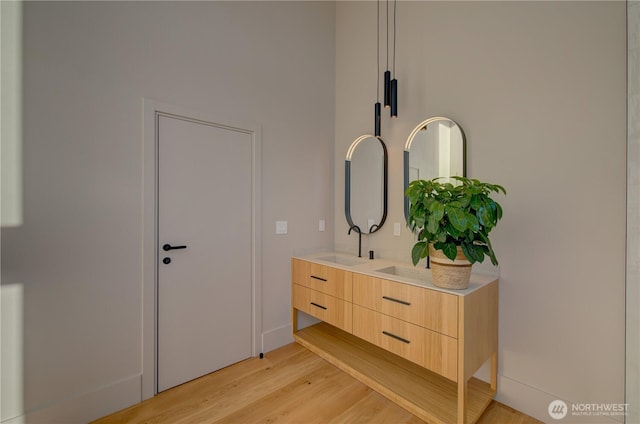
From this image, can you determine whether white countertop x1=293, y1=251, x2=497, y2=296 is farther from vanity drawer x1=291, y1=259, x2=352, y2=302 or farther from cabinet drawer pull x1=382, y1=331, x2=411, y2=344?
cabinet drawer pull x1=382, y1=331, x2=411, y2=344

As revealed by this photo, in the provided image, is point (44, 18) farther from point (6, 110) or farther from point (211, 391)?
point (211, 391)

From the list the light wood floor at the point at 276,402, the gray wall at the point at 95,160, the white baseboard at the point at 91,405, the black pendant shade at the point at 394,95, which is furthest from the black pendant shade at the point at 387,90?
the white baseboard at the point at 91,405

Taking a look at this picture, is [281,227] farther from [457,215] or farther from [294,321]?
[457,215]

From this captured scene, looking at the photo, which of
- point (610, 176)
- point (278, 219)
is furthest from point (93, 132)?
point (610, 176)

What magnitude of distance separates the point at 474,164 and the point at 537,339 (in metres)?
1.20

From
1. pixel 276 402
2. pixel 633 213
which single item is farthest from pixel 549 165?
pixel 276 402

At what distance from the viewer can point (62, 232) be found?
1.56 meters

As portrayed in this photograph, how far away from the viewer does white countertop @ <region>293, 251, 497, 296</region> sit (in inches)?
67.8

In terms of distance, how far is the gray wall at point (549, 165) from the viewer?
58.1 inches

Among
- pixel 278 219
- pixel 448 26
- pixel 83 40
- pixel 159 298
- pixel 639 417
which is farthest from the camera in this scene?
pixel 278 219

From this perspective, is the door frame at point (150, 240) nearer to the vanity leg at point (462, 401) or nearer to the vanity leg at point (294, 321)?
the vanity leg at point (294, 321)

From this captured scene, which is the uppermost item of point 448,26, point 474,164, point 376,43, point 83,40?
point 376,43

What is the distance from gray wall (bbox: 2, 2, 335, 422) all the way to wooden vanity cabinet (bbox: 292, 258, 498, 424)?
1.44m

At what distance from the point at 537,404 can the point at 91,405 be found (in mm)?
2718
